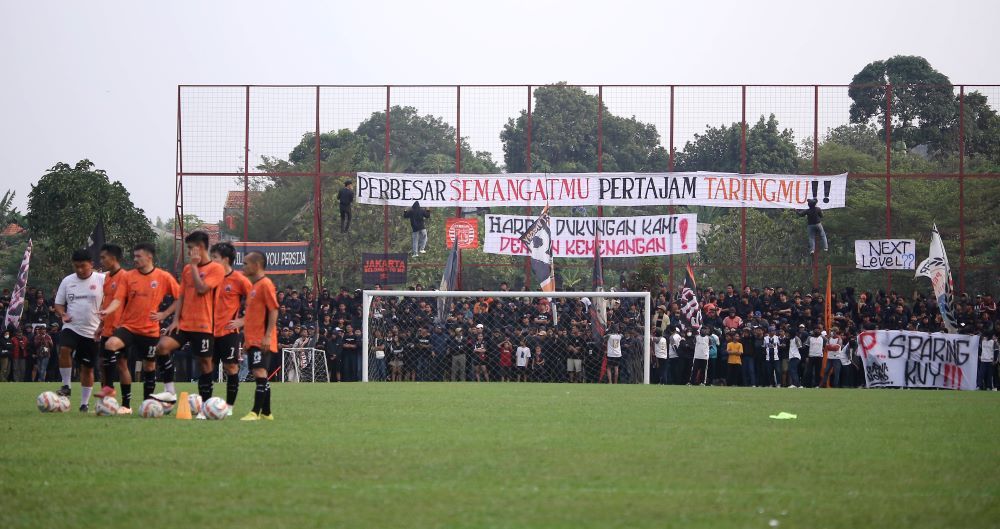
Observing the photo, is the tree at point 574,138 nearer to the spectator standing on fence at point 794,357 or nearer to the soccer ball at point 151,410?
the spectator standing on fence at point 794,357

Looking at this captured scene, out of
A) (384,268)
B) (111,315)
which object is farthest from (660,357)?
(111,315)

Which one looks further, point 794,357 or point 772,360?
point 772,360

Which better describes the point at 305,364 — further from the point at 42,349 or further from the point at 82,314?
the point at 82,314

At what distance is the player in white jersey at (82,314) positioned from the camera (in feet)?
46.6

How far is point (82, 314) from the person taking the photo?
14188 mm

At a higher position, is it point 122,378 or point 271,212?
point 271,212

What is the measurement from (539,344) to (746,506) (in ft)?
76.2

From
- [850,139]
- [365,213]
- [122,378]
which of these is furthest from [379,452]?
[850,139]

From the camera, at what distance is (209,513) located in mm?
6637

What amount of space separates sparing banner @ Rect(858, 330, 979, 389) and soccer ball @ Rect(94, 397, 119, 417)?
20.7 metres

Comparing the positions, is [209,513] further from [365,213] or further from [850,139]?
[850,139]

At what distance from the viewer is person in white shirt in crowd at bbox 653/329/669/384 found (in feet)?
99.3

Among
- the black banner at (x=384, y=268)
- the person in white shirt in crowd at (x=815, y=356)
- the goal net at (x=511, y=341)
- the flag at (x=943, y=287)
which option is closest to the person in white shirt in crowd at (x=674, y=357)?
the goal net at (x=511, y=341)

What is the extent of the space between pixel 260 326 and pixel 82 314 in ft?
8.81
